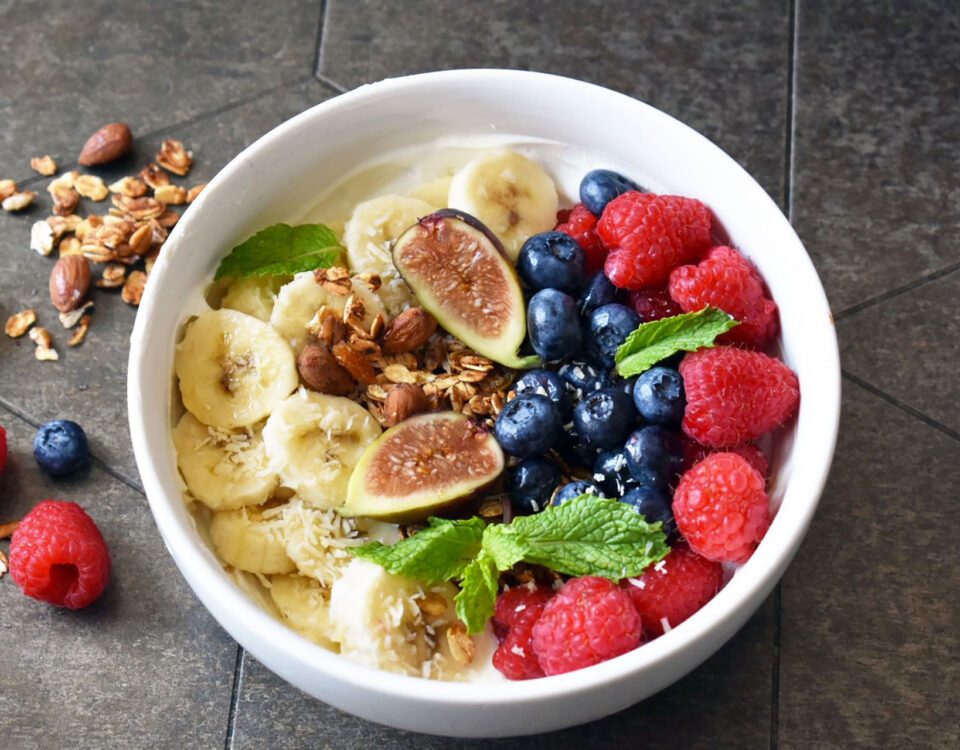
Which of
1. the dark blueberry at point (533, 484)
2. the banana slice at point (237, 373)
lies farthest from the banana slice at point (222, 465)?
the dark blueberry at point (533, 484)

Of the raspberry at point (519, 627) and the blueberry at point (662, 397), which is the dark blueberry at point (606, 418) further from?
the raspberry at point (519, 627)

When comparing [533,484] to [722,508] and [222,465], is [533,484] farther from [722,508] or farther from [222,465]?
[222,465]

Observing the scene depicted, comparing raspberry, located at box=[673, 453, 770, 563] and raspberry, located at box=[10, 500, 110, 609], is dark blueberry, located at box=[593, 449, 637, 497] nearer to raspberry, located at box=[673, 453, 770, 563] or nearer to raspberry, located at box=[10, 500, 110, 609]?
raspberry, located at box=[673, 453, 770, 563]

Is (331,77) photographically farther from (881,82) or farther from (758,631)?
(758,631)

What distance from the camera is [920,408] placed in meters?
1.90

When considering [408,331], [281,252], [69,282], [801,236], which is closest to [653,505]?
[408,331]

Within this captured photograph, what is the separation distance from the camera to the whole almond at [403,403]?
155 cm

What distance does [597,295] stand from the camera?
1588 mm

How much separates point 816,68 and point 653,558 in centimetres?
121

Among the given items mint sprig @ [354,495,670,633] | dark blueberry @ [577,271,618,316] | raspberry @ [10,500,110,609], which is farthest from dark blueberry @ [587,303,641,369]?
raspberry @ [10,500,110,609]

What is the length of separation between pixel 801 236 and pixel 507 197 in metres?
0.63

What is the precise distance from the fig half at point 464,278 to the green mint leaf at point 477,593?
1.05 ft

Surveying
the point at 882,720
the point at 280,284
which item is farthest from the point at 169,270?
the point at 882,720

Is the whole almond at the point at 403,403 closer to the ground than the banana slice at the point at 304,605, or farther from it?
farther from it
